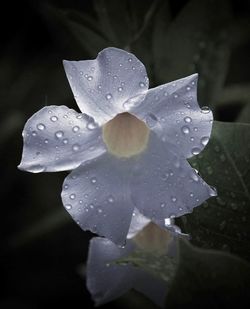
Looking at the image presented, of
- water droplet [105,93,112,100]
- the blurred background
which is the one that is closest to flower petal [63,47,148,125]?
water droplet [105,93,112,100]

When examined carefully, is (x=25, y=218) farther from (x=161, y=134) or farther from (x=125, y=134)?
(x=161, y=134)

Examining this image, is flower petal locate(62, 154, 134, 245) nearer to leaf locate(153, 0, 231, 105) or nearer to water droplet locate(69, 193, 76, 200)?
water droplet locate(69, 193, 76, 200)

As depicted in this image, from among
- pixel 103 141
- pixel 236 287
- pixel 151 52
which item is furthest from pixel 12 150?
pixel 236 287

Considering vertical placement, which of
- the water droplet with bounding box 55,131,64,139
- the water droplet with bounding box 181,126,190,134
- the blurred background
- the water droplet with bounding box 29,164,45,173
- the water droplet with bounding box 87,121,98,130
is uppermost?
the water droplet with bounding box 55,131,64,139

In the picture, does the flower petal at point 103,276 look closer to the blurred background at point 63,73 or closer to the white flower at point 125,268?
the white flower at point 125,268

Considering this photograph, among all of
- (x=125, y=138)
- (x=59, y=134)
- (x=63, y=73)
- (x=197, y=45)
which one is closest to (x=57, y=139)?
(x=59, y=134)

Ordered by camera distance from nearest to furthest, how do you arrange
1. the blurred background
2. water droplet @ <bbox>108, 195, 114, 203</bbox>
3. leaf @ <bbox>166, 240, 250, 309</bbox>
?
leaf @ <bbox>166, 240, 250, 309</bbox> < water droplet @ <bbox>108, 195, 114, 203</bbox> < the blurred background

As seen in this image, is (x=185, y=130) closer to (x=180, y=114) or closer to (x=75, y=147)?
(x=180, y=114)

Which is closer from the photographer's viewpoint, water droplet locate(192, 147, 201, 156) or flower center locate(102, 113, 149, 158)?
water droplet locate(192, 147, 201, 156)
